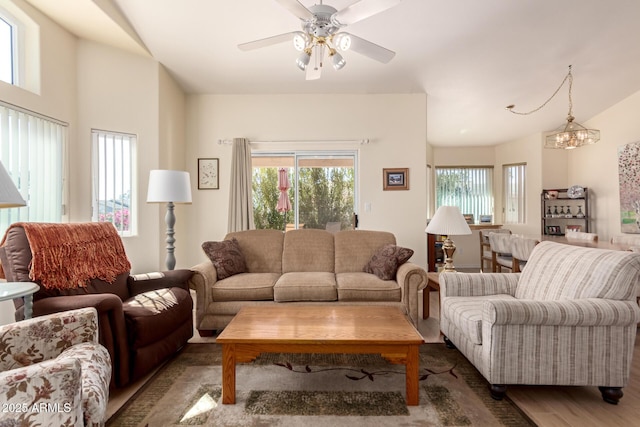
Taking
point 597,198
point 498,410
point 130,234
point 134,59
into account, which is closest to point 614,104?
point 597,198

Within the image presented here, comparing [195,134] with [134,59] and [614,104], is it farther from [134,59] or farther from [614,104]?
[614,104]

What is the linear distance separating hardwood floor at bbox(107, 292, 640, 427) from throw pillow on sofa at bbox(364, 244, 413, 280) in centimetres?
131

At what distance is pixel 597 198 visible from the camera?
573cm

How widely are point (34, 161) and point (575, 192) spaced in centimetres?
749

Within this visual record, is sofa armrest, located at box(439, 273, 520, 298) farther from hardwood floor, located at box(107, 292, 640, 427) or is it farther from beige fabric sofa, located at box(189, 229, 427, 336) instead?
hardwood floor, located at box(107, 292, 640, 427)

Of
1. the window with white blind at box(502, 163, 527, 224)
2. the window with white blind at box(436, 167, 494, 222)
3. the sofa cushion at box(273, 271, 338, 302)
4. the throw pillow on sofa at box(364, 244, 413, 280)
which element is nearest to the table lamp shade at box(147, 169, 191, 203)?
the sofa cushion at box(273, 271, 338, 302)

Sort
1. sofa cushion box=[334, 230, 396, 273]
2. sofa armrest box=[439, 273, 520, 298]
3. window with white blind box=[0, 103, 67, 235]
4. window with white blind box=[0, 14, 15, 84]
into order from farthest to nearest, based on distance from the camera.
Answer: sofa cushion box=[334, 230, 396, 273] < window with white blind box=[0, 14, 15, 84] < window with white blind box=[0, 103, 67, 235] < sofa armrest box=[439, 273, 520, 298]

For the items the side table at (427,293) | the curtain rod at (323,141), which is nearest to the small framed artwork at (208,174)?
the curtain rod at (323,141)

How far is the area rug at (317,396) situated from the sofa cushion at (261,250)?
44.9 inches

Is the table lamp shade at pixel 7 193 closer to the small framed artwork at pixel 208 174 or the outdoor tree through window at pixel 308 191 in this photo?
the small framed artwork at pixel 208 174

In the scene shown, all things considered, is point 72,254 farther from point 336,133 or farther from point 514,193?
point 514,193

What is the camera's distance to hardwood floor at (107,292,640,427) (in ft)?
5.86

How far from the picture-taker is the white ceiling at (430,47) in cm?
312

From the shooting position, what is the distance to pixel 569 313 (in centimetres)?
188
